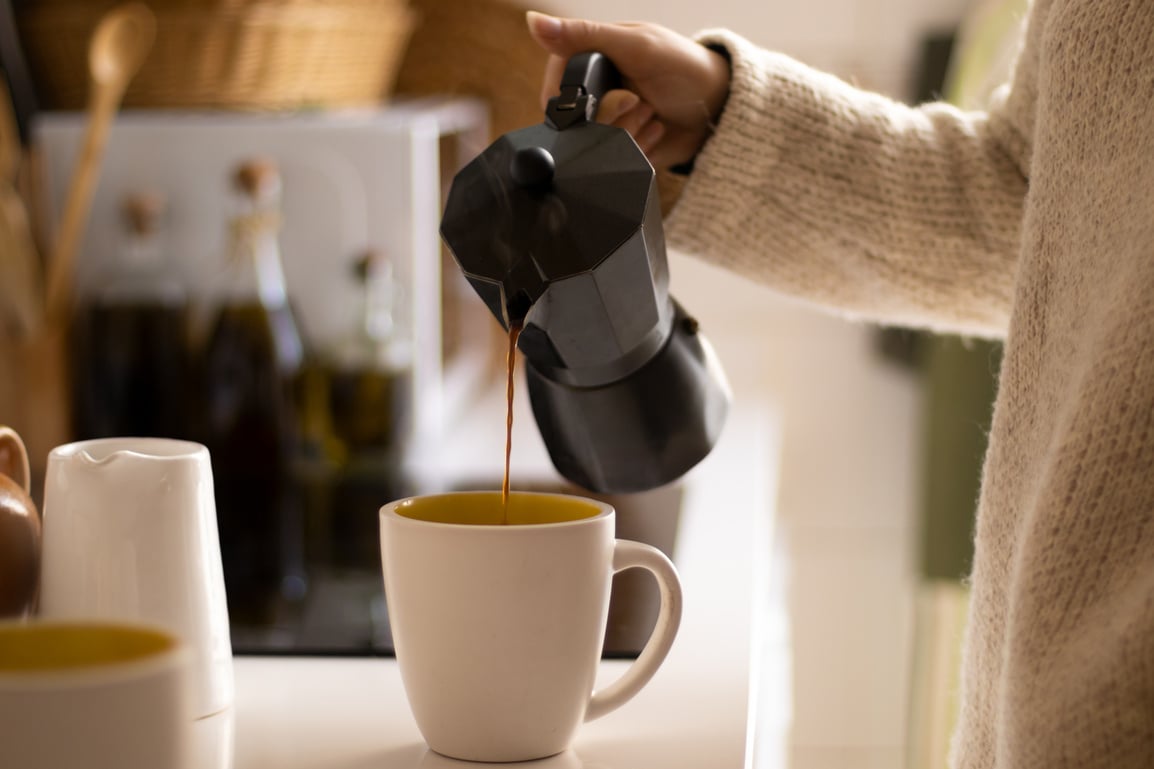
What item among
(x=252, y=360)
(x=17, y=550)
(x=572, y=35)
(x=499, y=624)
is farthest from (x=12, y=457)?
(x=252, y=360)

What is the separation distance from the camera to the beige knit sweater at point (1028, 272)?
0.48 metres

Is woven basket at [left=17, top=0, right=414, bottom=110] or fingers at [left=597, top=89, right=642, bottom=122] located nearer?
fingers at [left=597, top=89, right=642, bottom=122]

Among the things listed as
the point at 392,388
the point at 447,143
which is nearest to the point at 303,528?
the point at 392,388

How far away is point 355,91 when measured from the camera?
1.43m

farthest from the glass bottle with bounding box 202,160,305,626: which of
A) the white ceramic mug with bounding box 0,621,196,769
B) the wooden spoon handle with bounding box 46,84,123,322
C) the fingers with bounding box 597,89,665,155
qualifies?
the white ceramic mug with bounding box 0,621,196,769

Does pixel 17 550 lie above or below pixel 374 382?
above

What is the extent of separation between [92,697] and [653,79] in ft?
1.61

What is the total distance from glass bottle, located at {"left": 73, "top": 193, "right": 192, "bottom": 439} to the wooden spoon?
0.13ft

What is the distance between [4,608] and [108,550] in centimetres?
5

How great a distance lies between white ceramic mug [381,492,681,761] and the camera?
502 mm

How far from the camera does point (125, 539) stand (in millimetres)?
520

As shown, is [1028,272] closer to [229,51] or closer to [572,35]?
[572,35]

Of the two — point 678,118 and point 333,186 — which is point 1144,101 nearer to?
point 678,118

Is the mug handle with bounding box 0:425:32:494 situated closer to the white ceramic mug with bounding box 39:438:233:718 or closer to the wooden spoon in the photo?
the white ceramic mug with bounding box 39:438:233:718
